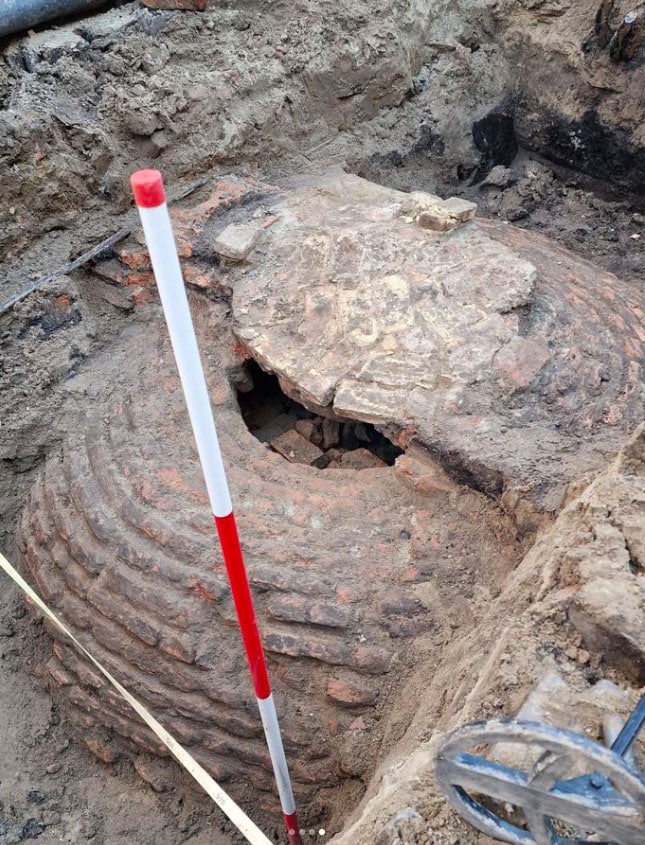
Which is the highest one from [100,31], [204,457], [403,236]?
[100,31]

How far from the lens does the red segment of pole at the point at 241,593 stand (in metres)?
1.74

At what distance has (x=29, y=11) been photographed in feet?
10.5

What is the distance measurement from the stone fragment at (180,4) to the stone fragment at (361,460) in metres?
2.27

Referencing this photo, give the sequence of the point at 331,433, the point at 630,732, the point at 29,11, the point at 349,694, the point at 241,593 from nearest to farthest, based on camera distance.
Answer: the point at 630,732, the point at 241,593, the point at 349,694, the point at 331,433, the point at 29,11

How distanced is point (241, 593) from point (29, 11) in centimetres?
271

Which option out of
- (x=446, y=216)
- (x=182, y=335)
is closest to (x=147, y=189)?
(x=182, y=335)

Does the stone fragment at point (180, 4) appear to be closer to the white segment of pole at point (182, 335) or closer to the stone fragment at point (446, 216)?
the stone fragment at point (446, 216)

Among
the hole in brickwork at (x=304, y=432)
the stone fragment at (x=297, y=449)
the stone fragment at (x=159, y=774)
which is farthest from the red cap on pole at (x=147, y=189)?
the stone fragment at (x=159, y=774)

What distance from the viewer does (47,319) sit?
133 inches

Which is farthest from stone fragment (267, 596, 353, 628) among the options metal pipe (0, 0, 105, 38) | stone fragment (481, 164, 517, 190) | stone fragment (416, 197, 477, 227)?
stone fragment (481, 164, 517, 190)

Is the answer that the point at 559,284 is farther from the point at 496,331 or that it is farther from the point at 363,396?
the point at 363,396

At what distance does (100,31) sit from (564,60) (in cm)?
262

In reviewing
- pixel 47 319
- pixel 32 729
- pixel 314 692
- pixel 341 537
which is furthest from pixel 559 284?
pixel 32 729

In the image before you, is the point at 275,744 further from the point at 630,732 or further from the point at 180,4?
the point at 180,4
